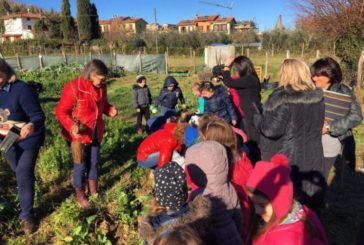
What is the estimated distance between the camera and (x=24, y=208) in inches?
145

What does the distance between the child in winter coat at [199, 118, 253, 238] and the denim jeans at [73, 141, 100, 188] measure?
72.1 inches

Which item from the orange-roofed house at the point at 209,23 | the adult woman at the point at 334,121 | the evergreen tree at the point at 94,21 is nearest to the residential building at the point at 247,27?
the orange-roofed house at the point at 209,23

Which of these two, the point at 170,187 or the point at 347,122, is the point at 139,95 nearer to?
the point at 347,122

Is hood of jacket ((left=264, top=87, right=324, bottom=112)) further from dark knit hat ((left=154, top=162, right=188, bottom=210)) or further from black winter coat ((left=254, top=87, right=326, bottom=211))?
dark knit hat ((left=154, top=162, right=188, bottom=210))

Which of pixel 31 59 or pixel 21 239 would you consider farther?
pixel 31 59

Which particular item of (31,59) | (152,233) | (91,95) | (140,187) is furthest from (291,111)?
(31,59)

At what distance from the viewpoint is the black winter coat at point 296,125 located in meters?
3.02

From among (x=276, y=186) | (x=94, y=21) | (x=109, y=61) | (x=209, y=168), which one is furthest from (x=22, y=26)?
(x=276, y=186)

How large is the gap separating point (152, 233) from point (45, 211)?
2828 mm

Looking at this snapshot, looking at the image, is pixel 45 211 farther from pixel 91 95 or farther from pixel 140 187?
pixel 91 95

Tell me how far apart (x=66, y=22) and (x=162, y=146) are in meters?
59.5

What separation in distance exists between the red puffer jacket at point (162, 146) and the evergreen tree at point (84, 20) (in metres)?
59.5

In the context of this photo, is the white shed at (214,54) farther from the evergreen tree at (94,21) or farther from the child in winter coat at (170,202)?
the evergreen tree at (94,21)

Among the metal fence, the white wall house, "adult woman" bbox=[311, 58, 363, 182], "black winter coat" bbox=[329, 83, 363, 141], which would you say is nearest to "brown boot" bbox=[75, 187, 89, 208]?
"adult woman" bbox=[311, 58, 363, 182]
